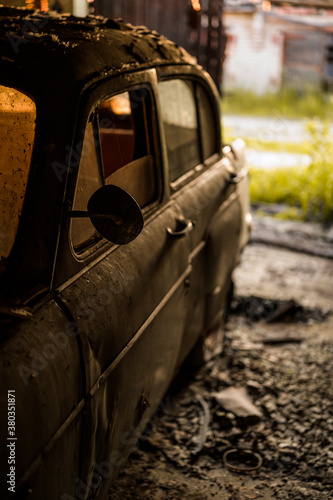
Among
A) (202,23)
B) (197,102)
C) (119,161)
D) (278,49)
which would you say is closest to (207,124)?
(197,102)

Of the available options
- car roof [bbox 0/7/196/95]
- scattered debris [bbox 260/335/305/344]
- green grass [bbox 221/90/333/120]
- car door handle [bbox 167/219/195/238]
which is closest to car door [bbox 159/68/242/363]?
car door handle [bbox 167/219/195/238]

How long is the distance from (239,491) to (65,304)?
5.45 feet

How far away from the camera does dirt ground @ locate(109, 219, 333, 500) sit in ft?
10.2

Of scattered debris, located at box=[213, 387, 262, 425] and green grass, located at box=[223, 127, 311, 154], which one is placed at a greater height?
green grass, located at box=[223, 127, 311, 154]

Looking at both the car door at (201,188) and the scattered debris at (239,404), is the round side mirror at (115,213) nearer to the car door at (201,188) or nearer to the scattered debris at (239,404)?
the car door at (201,188)

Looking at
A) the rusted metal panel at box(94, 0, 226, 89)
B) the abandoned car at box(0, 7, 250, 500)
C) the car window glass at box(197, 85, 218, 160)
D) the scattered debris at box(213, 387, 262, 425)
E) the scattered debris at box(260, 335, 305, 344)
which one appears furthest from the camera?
the rusted metal panel at box(94, 0, 226, 89)

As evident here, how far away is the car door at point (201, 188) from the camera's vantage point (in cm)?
326

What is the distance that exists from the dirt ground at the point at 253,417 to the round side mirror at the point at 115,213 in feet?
5.05

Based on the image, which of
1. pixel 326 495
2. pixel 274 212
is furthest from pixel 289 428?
pixel 274 212

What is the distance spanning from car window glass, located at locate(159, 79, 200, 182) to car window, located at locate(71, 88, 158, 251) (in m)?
0.21

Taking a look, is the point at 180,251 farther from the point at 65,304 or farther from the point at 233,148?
the point at 233,148

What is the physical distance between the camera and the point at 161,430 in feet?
11.7

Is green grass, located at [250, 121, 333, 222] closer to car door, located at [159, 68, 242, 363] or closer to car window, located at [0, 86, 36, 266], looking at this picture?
car door, located at [159, 68, 242, 363]

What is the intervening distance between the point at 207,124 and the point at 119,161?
4.88 ft
